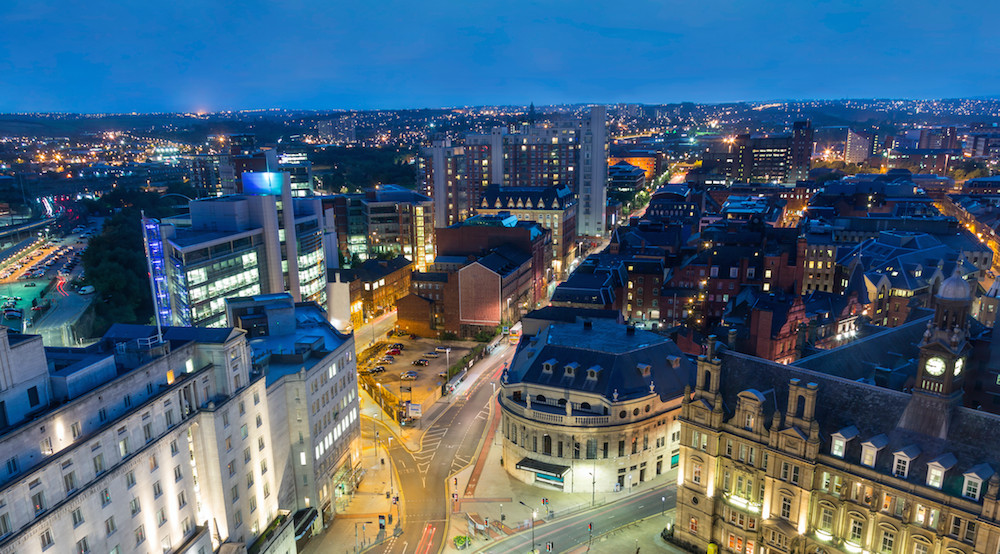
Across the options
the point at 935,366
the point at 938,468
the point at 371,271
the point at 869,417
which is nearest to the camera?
the point at 938,468

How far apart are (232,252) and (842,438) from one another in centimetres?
10626

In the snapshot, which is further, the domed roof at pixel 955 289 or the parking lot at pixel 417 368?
the parking lot at pixel 417 368

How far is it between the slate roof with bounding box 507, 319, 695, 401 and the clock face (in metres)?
33.9

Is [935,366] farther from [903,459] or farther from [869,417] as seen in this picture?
[903,459]

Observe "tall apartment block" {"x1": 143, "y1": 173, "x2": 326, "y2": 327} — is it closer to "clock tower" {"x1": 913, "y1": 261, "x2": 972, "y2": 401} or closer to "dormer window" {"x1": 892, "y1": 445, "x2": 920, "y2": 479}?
"dormer window" {"x1": 892, "y1": 445, "x2": 920, "y2": 479}

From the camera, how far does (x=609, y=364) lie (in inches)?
3305

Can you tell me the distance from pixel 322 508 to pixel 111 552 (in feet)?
101

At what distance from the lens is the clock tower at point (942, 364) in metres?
53.9

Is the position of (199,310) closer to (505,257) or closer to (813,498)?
(505,257)

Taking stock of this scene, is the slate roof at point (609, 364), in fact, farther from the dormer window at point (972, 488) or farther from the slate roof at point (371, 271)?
the slate roof at point (371, 271)

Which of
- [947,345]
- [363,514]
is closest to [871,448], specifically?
[947,345]

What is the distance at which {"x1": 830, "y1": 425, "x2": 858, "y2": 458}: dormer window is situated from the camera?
57.6 meters

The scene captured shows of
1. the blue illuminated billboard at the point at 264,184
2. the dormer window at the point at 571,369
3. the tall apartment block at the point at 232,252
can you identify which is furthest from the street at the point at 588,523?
the blue illuminated billboard at the point at 264,184

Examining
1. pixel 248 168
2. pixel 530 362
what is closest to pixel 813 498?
pixel 530 362
